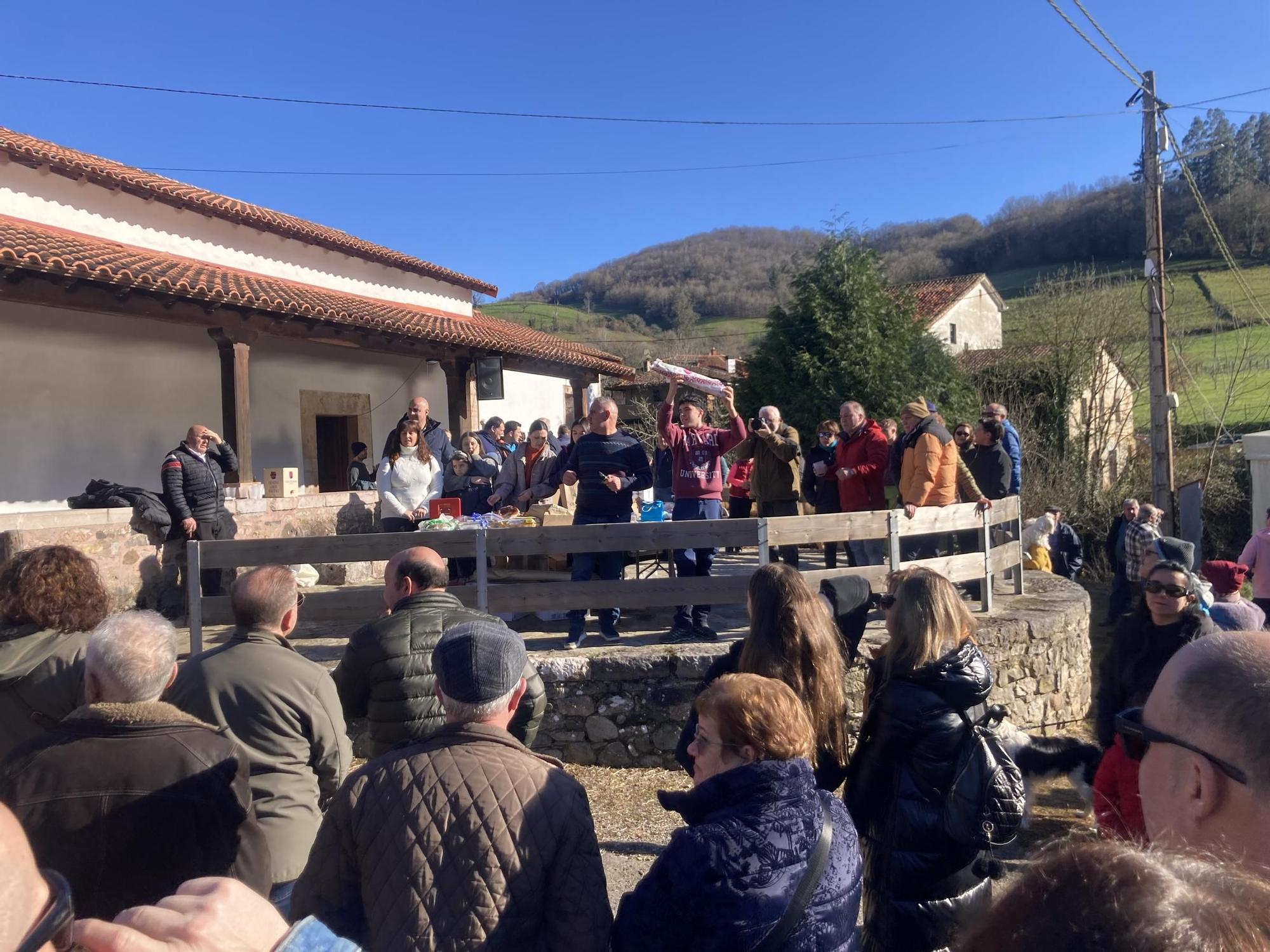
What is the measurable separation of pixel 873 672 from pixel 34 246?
8.91m

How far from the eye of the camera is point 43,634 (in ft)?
9.09

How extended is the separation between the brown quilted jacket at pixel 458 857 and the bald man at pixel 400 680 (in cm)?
99

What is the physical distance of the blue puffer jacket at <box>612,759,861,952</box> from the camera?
1.74 m

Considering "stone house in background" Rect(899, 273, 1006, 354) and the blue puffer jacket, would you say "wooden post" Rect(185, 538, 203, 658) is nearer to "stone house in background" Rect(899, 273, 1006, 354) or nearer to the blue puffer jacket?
the blue puffer jacket

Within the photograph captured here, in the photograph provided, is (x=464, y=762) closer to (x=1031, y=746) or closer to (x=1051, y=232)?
(x=1031, y=746)

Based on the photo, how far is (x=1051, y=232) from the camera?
49.5 metres

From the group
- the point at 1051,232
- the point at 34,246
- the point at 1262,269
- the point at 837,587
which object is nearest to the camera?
the point at 837,587

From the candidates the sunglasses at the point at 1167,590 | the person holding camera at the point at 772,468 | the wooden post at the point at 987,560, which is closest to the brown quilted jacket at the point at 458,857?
the sunglasses at the point at 1167,590

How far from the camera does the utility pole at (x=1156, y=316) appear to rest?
1180 cm

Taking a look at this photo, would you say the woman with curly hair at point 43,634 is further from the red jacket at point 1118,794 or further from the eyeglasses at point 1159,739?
the red jacket at point 1118,794

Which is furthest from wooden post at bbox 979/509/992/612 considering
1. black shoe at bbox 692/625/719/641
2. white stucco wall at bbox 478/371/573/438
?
white stucco wall at bbox 478/371/573/438

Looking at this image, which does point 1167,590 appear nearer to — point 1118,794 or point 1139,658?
point 1139,658

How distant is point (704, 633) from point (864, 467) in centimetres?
214

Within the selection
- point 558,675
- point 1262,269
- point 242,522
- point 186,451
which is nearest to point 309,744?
point 558,675
